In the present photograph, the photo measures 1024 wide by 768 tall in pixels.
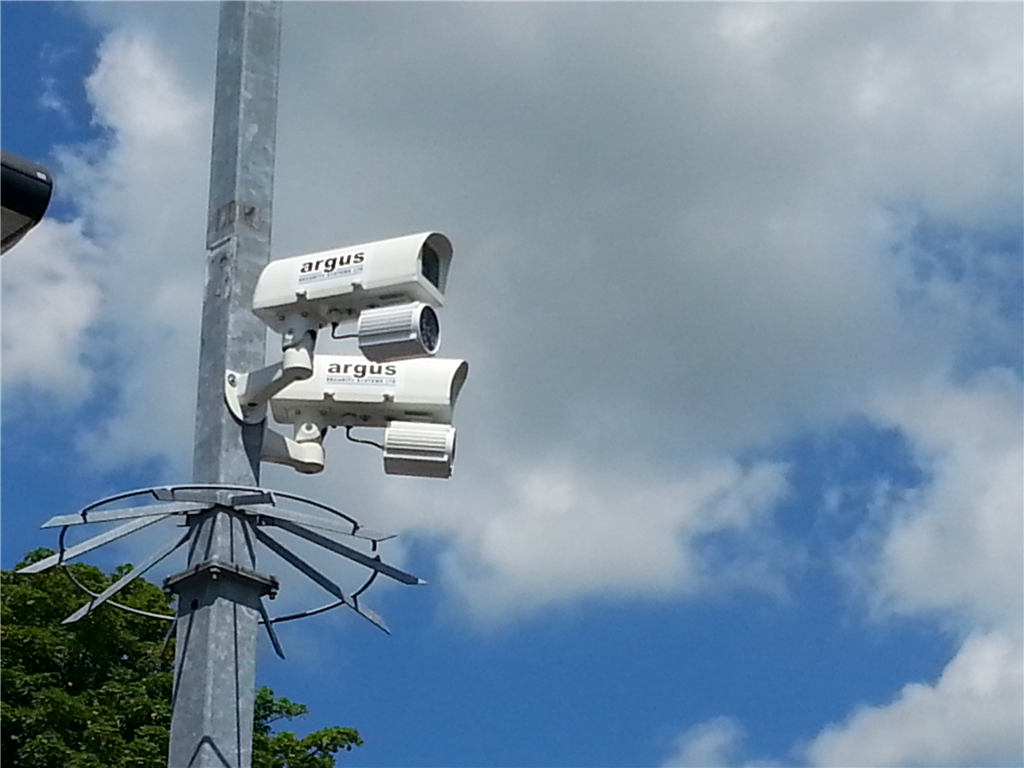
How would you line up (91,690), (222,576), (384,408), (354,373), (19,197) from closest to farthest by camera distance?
(19,197), (222,576), (384,408), (354,373), (91,690)

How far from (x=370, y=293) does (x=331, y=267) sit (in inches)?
Result: 15.2

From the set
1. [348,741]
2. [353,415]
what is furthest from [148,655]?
[353,415]

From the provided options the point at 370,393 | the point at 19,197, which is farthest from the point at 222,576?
the point at 19,197

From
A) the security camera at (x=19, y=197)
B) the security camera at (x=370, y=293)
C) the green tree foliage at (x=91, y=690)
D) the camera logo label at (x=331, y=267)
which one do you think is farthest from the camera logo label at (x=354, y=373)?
the green tree foliage at (x=91, y=690)

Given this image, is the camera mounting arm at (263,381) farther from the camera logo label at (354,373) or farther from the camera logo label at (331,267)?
the camera logo label at (354,373)

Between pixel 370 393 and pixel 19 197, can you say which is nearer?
pixel 19 197

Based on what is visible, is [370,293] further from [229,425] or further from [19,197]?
[19,197]

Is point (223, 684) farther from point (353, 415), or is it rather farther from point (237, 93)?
point (237, 93)

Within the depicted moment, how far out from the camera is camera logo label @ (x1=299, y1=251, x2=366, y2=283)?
12.9 meters

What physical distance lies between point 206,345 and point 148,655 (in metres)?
17.7

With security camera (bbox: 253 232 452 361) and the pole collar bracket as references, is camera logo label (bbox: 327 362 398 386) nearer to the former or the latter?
security camera (bbox: 253 232 452 361)

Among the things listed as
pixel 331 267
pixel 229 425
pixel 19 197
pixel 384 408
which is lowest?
pixel 19 197

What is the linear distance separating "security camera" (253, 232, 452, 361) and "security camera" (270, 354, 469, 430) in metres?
0.49

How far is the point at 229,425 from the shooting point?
12719 mm
